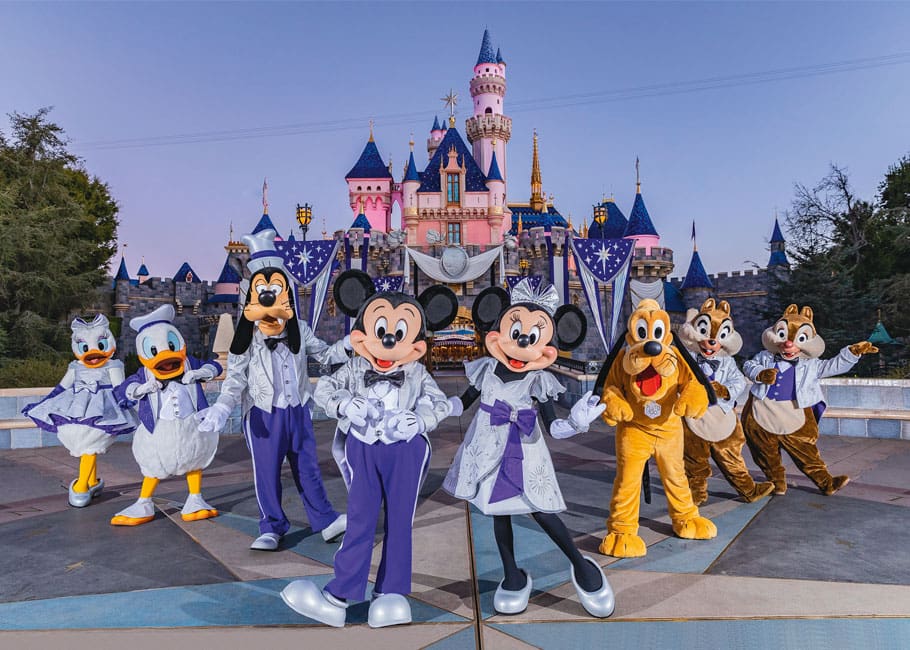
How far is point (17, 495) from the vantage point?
17.7ft

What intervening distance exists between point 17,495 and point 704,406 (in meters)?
6.18

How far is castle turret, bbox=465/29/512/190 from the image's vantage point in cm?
2956

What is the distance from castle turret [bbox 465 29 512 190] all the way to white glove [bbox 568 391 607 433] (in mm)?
27511

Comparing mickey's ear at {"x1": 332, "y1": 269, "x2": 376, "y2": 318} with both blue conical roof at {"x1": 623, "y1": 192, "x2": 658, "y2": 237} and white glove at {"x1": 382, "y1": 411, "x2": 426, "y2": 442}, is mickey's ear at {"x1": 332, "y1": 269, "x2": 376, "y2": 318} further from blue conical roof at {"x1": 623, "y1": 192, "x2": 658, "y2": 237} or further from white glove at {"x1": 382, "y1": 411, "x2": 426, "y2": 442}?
blue conical roof at {"x1": 623, "y1": 192, "x2": 658, "y2": 237}

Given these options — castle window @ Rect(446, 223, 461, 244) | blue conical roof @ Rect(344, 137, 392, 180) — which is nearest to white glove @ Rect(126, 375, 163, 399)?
castle window @ Rect(446, 223, 461, 244)

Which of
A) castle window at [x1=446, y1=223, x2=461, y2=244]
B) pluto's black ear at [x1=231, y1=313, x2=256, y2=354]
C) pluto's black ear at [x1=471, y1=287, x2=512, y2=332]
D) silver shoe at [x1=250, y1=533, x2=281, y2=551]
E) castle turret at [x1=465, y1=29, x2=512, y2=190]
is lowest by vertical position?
silver shoe at [x1=250, y1=533, x2=281, y2=551]

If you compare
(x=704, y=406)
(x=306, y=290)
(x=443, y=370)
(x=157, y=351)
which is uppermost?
(x=306, y=290)

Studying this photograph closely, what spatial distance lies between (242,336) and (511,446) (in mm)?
2037

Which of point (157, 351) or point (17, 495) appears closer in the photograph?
point (157, 351)

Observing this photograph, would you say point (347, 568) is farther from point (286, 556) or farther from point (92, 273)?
point (92, 273)

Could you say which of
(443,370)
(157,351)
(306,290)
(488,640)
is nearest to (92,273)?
(306,290)

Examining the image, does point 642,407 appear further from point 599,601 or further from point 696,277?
point 696,277

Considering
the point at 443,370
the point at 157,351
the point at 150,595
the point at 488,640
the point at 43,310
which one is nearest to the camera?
the point at 488,640

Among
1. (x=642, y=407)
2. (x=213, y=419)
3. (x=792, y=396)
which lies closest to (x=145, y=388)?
(x=213, y=419)
